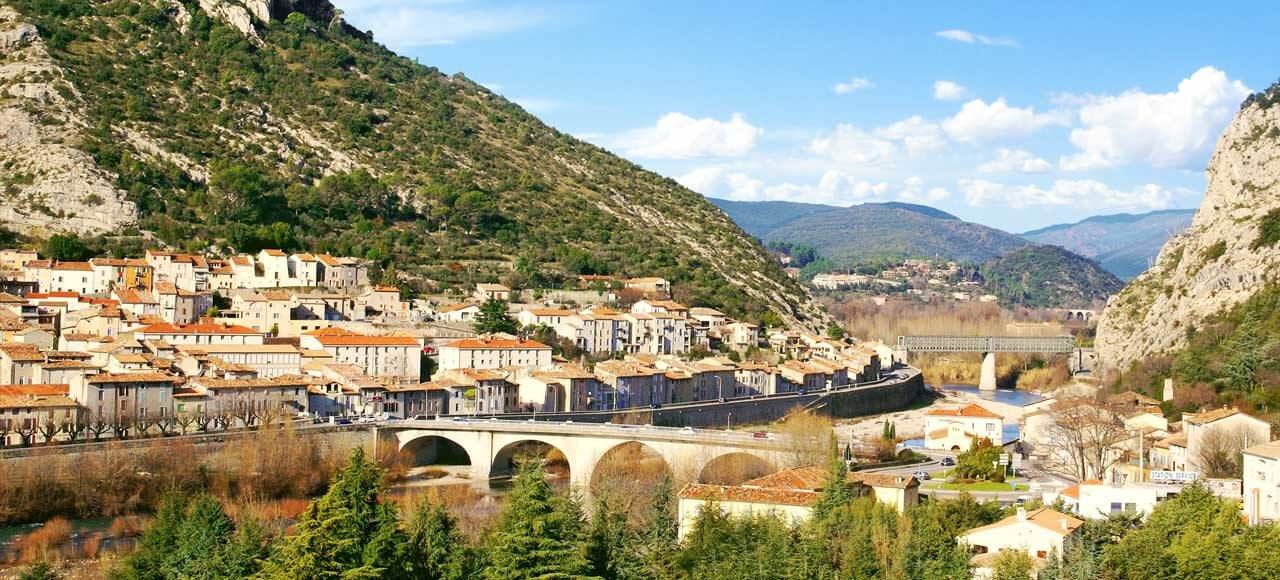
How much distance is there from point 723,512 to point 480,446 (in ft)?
59.9

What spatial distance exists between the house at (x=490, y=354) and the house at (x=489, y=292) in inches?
456

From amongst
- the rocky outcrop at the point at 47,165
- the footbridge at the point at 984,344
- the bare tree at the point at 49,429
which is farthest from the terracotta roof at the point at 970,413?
the footbridge at the point at 984,344

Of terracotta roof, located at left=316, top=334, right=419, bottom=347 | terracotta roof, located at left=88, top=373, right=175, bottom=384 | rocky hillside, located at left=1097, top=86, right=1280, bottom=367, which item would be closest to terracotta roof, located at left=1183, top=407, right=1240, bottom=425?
rocky hillside, located at left=1097, top=86, right=1280, bottom=367

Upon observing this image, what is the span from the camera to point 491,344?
64.9 m

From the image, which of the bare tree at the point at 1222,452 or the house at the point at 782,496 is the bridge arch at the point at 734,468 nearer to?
the house at the point at 782,496

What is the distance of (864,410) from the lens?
78750mm

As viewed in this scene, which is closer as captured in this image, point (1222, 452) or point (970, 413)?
point (1222, 452)

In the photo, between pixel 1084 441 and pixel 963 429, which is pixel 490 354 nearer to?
pixel 963 429

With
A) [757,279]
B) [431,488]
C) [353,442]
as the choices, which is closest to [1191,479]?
[431,488]

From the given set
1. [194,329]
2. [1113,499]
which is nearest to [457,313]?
[194,329]

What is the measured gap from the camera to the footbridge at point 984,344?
10544 centimetres

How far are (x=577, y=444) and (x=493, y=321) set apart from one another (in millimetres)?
19425

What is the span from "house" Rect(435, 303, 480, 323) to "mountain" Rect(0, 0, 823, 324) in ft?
16.4

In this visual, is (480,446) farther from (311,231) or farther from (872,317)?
(872,317)
